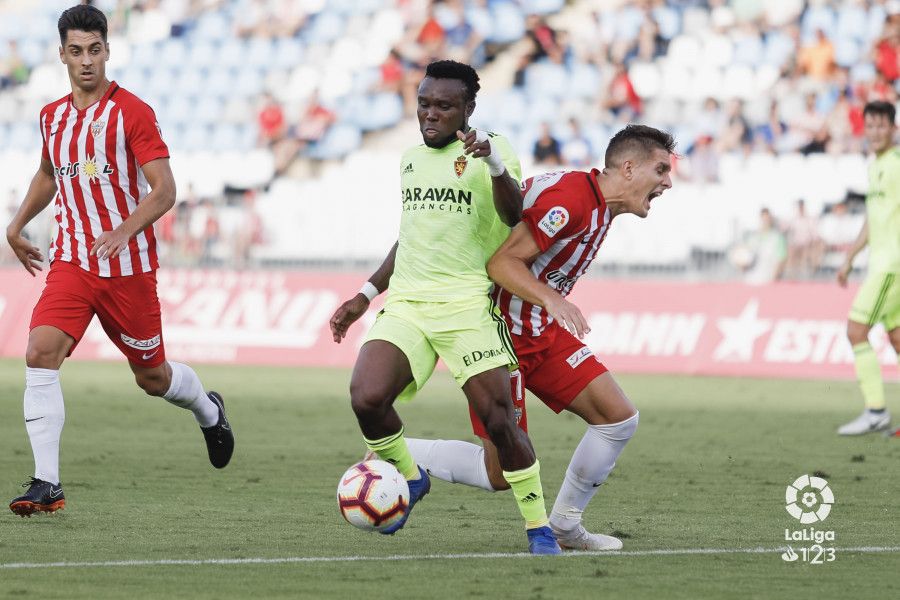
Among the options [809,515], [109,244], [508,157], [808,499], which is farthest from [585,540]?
[109,244]

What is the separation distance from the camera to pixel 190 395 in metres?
8.95

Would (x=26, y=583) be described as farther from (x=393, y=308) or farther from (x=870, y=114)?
(x=870, y=114)

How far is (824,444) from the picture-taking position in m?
11.9

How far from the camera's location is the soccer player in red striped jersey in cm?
778

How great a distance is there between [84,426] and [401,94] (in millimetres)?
14430

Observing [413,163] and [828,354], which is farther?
[828,354]

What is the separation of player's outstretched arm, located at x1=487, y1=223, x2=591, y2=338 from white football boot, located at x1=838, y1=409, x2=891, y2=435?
6.71 metres

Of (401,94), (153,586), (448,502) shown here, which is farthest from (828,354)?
(153,586)

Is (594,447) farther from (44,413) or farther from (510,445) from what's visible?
(44,413)

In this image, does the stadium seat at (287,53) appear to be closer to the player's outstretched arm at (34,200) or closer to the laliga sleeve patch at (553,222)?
the player's outstretched arm at (34,200)

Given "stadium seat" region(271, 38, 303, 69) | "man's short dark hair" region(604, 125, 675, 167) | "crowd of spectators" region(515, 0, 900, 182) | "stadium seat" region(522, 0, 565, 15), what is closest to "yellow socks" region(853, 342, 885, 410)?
"man's short dark hair" region(604, 125, 675, 167)

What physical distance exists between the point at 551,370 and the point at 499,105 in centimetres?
1873

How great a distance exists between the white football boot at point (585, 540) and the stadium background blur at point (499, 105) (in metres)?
13.7

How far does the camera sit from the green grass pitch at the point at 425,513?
5738 mm
